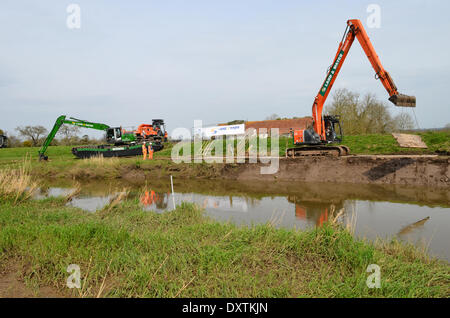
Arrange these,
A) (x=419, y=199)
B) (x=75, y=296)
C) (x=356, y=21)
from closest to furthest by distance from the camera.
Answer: (x=75, y=296) < (x=419, y=199) < (x=356, y=21)

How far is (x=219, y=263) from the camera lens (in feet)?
12.2

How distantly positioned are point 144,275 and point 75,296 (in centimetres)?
83

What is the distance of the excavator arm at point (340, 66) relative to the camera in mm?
10920

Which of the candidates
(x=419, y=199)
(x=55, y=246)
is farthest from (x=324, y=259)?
(x=419, y=199)

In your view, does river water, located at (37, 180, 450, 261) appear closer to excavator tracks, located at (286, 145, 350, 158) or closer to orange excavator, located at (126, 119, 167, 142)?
excavator tracks, located at (286, 145, 350, 158)

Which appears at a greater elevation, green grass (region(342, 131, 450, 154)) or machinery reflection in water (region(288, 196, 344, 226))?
green grass (region(342, 131, 450, 154))

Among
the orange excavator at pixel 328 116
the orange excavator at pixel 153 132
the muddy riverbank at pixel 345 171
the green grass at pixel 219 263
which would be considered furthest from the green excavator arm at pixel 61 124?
the green grass at pixel 219 263

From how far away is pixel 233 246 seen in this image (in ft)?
14.0

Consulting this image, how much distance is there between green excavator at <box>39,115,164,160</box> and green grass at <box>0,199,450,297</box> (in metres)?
19.4

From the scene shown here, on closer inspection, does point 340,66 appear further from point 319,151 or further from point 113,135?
point 113,135

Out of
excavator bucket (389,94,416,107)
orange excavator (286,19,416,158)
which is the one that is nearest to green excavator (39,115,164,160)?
orange excavator (286,19,416,158)

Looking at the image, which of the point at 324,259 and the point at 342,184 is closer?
the point at 324,259

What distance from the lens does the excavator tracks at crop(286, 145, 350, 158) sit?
50.2 feet

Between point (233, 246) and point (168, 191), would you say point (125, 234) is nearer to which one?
point (233, 246)
